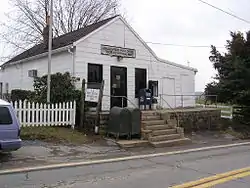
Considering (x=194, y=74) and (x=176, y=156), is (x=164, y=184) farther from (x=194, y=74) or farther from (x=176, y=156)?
(x=194, y=74)

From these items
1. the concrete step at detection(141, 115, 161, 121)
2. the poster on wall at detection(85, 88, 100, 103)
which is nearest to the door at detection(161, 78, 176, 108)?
the concrete step at detection(141, 115, 161, 121)

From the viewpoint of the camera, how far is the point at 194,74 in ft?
82.8

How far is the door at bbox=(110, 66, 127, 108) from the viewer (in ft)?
66.8

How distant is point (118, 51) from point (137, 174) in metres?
12.1

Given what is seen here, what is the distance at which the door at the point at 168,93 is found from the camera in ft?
76.0

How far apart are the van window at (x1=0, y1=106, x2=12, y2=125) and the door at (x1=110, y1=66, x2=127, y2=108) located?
994cm

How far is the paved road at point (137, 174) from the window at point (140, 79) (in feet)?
31.5

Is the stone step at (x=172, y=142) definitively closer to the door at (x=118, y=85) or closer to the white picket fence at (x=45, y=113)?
the white picket fence at (x=45, y=113)

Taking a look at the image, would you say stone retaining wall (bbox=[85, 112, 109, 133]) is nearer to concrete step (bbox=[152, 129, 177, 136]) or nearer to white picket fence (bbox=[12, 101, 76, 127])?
white picket fence (bbox=[12, 101, 76, 127])

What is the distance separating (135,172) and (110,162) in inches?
68.6

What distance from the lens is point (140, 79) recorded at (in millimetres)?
21812

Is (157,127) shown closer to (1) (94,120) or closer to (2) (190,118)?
(1) (94,120)

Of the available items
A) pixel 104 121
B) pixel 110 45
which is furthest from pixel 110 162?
pixel 110 45

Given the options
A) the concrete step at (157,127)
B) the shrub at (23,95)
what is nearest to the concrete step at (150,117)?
the concrete step at (157,127)
